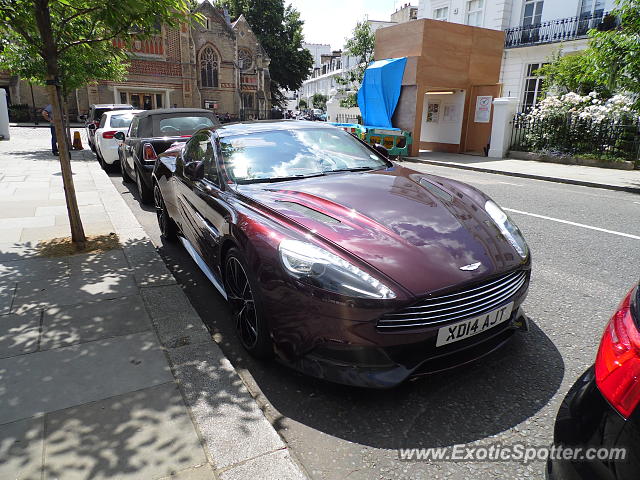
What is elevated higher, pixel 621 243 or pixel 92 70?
pixel 92 70

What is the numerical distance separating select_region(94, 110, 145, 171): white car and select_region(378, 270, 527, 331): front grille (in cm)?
1103

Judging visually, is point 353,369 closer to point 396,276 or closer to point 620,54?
point 396,276

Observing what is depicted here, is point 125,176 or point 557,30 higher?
point 557,30

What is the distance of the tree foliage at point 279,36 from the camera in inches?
2191

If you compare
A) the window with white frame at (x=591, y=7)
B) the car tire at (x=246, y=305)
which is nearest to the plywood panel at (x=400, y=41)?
the window with white frame at (x=591, y=7)

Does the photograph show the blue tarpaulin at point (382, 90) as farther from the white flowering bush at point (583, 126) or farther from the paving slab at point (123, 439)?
the paving slab at point (123, 439)

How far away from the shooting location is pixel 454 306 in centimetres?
245

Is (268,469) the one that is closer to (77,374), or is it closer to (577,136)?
(77,374)

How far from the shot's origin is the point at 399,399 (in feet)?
8.64

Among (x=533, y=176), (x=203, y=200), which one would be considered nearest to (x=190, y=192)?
(x=203, y=200)

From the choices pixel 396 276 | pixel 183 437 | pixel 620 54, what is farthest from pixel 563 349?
pixel 620 54

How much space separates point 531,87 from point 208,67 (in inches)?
1271

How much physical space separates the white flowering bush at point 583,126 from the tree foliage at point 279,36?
4525cm

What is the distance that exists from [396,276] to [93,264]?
3.61m
